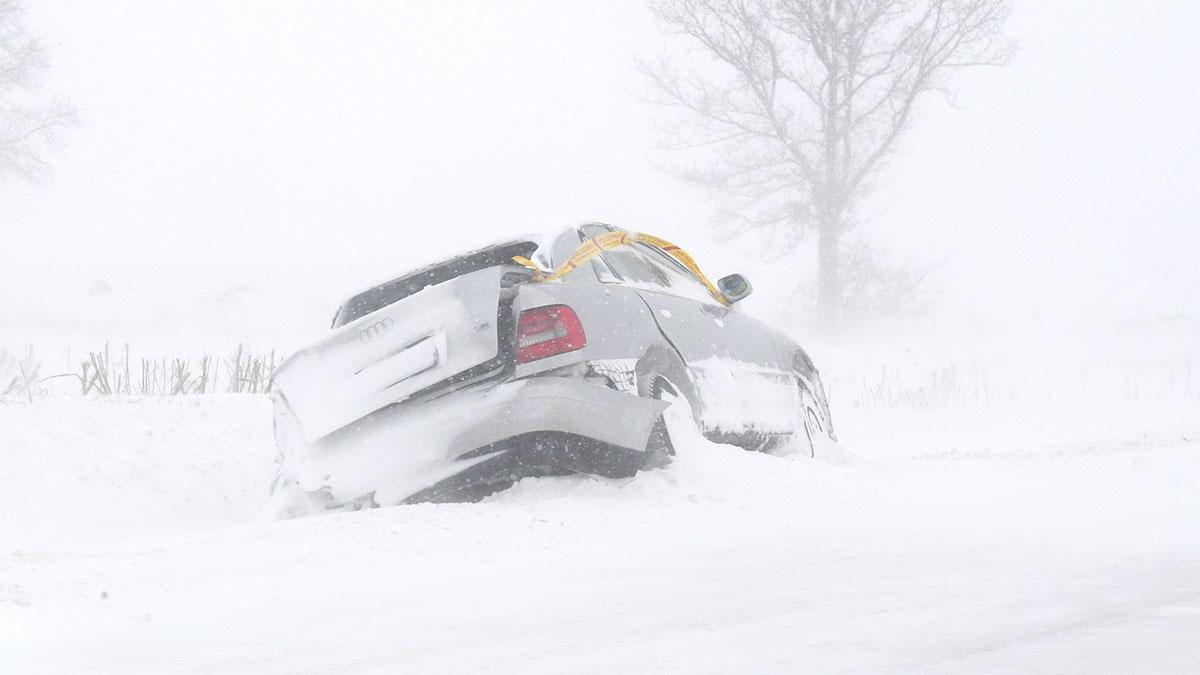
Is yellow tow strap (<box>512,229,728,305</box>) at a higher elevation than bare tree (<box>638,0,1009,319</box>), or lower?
lower

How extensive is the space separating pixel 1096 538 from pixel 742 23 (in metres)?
21.8

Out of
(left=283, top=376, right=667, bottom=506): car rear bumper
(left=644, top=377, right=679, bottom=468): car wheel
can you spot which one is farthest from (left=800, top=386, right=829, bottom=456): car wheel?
(left=283, top=376, right=667, bottom=506): car rear bumper

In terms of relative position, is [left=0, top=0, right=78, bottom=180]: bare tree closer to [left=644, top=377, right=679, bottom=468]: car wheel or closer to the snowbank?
the snowbank

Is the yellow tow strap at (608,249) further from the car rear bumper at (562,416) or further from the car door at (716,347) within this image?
the car rear bumper at (562,416)

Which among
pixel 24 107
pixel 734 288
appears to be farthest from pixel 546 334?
pixel 24 107

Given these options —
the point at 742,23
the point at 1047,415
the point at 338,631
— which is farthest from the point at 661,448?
the point at 742,23

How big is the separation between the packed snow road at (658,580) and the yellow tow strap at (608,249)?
912mm

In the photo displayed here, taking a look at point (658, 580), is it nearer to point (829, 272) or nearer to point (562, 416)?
point (562, 416)

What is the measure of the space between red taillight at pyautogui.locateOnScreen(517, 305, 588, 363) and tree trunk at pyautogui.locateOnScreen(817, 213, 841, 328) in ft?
68.0

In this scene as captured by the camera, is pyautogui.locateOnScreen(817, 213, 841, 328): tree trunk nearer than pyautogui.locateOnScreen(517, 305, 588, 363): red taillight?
No

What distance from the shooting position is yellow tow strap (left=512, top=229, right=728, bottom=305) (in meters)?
5.15

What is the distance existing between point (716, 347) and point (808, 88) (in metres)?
20.5

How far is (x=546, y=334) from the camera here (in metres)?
4.97

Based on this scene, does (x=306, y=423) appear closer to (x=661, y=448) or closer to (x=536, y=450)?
(x=536, y=450)
